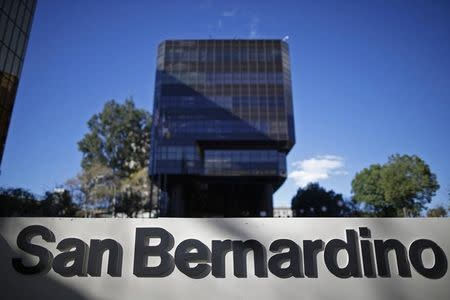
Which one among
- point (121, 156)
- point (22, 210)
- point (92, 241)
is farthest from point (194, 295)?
point (121, 156)

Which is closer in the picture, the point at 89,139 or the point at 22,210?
the point at 22,210

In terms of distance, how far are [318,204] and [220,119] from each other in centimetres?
3045

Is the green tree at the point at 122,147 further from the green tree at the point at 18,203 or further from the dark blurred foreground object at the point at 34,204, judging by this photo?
the green tree at the point at 18,203

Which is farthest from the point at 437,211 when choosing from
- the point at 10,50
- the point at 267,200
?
the point at 10,50

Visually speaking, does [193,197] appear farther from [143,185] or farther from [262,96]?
[262,96]

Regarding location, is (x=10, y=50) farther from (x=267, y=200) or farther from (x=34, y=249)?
(x=267, y=200)

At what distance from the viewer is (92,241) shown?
4.52 m

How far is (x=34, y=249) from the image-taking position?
4.44m

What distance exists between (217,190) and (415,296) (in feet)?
171

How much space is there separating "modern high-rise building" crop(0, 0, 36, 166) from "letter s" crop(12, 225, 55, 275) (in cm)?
2120

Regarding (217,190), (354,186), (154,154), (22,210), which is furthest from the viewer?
(217,190)

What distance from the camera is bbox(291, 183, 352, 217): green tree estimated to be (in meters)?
61.5

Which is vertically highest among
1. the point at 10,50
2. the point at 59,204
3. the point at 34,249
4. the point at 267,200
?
the point at 10,50

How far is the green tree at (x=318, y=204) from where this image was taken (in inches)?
2422
